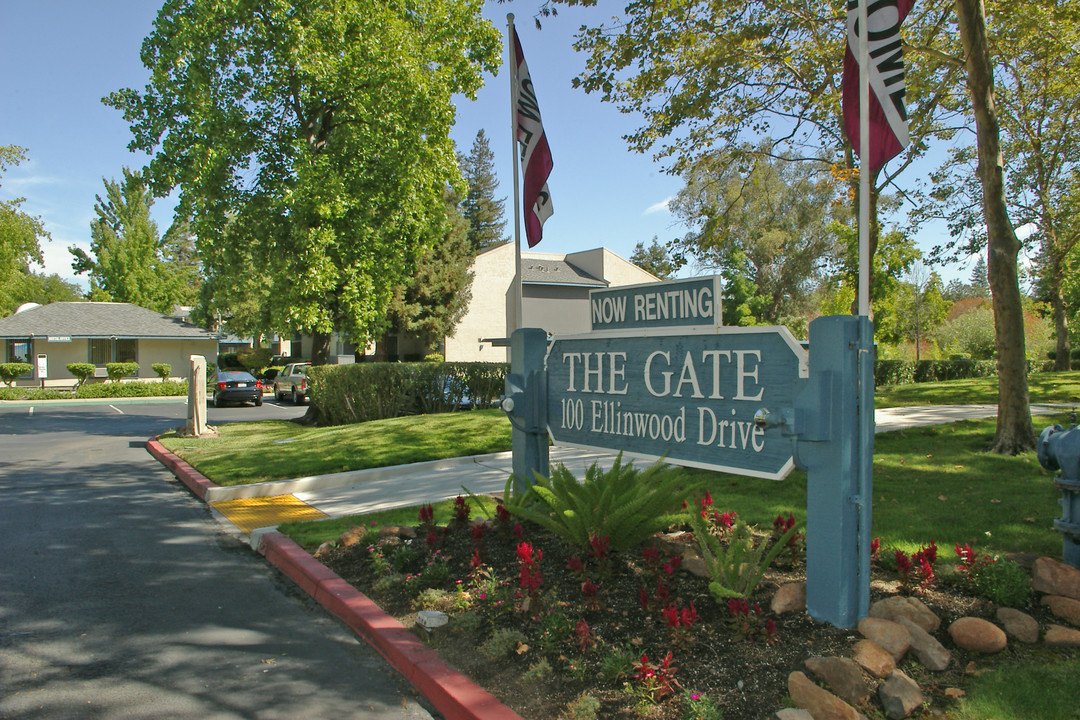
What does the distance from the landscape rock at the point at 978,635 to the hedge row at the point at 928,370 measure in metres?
25.4

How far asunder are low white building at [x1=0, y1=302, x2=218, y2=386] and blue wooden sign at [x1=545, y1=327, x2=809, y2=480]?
132 feet

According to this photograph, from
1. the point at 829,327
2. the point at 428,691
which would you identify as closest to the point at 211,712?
the point at 428,691

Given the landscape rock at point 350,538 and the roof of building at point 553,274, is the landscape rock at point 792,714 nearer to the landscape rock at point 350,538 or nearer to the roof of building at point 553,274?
the landscape rock at point 350,538

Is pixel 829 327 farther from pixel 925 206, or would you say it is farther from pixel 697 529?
pixel 925 206

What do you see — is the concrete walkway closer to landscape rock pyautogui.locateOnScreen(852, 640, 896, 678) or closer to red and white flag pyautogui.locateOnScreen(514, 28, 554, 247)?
red and white flag pyautogui.locateOnScreen(514, 28, 554, 247)

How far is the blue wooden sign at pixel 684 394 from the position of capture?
3729 millimetres

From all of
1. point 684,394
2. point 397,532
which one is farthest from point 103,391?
point 684,394

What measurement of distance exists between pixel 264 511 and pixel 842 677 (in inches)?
269

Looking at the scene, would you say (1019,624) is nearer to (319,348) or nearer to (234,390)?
(319,348)

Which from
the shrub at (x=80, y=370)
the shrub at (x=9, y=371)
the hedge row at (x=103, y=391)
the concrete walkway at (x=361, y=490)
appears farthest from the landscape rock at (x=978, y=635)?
the shrub at (x=9, y=371)

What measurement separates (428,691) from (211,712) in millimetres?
1098

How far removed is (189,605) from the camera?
5.16 metres

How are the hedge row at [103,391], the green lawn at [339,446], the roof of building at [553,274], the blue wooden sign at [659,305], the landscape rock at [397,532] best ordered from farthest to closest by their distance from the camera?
the roof of building at [553,274], the hedge row at [103,391], the green lawn at [339,446], the landscape rock at [397,532], the blue wooden sign at [659,305]

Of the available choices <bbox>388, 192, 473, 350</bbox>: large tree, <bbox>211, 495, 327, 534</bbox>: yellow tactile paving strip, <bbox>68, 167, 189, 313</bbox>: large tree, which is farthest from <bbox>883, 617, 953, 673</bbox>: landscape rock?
<bbox>68, 167, 189, 313</bbox>: large tree
